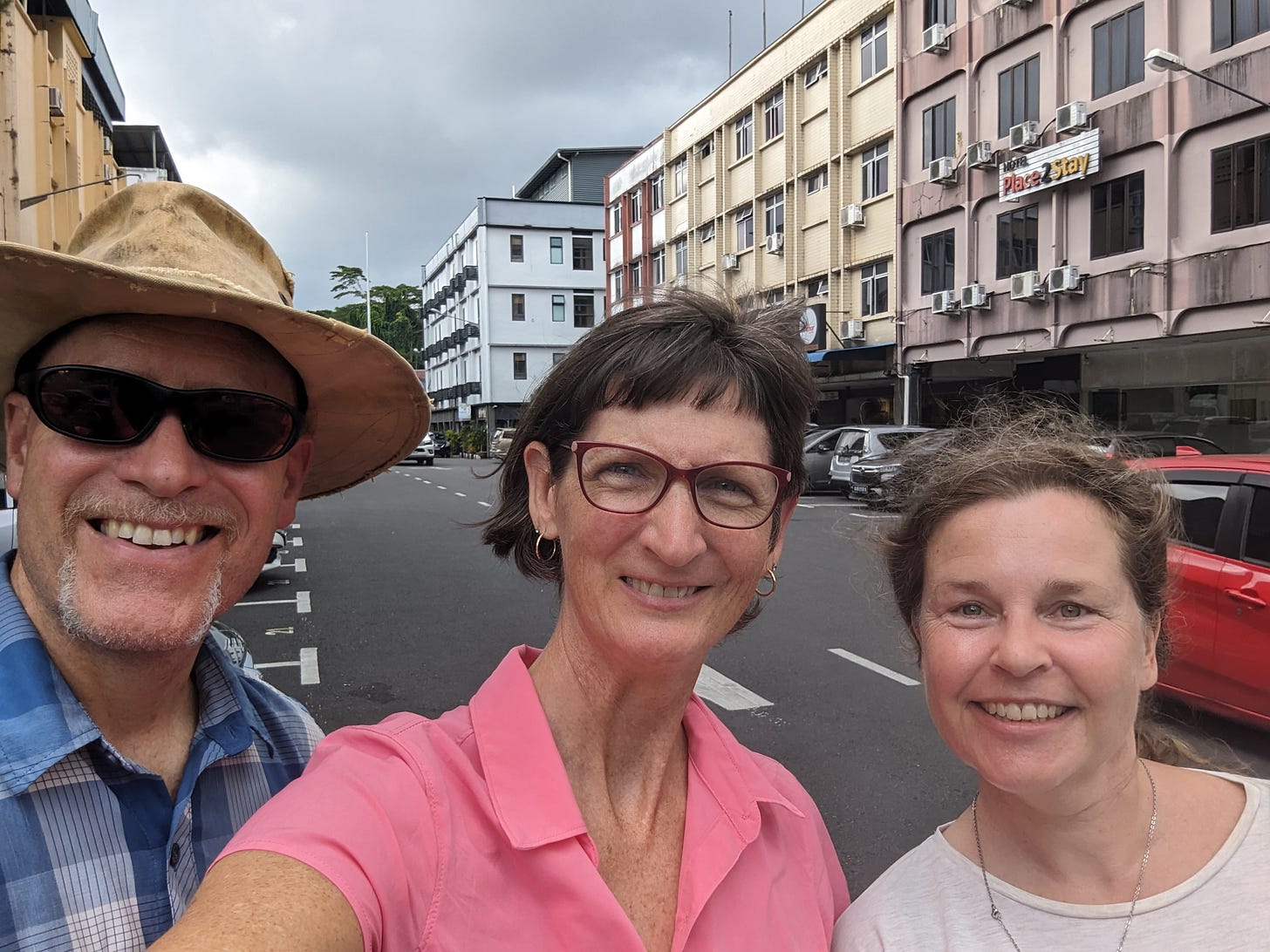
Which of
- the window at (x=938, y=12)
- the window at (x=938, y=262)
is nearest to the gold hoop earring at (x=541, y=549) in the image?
the window at (x=938, y=262)

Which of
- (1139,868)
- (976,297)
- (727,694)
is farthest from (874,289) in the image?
(1139,868)

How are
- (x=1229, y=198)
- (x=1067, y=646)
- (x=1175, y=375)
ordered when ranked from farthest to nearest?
(x=1175, y=375) < (x=1229, y=198) < (x=1067, y=646)

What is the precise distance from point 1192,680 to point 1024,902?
459cm

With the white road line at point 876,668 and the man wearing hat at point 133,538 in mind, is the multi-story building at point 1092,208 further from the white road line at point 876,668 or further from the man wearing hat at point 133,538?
the man wearing hat at point 133,538

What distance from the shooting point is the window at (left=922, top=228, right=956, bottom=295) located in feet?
84.2

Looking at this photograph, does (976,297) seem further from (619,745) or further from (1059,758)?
(619,745)

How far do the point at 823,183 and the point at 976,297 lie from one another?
8480 mm

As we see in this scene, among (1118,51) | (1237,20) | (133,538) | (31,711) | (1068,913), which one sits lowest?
(1068,913)

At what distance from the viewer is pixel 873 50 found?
28047 millimetres

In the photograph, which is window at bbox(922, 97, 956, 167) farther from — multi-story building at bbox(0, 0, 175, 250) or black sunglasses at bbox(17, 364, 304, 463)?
black sunglasses at bbox(17, 364, 304, 463)

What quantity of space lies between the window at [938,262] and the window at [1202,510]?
2121 cm

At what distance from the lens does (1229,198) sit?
18.5 metres

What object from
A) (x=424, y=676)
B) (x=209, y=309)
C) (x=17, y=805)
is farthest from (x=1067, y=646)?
(x=424, y=676)

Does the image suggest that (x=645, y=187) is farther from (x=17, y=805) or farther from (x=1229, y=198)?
(x=17, y=805)
